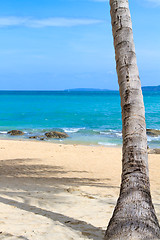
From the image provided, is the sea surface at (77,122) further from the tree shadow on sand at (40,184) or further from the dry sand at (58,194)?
the tree shadow on sand at (40,184)

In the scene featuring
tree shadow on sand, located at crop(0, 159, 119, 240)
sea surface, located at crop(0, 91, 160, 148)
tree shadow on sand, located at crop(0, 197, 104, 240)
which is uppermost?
sea surface, located at crop(0, 91, 160, 148)

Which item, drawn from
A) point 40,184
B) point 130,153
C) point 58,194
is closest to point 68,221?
point 130,153

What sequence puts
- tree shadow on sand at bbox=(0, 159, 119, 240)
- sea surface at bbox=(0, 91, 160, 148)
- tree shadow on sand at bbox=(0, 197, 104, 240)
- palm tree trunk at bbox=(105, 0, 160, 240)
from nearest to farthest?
palm tree trunk at bbox=(105, 0, 160, 240) < tree shadow on sand at bbox=(0, 197, 104, 240) < tree shadow on sand at bbox=(0, 159, 119, 240) < sea surface at bbox=(0, 91, 160, 148)

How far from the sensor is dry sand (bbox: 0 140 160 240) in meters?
3.98

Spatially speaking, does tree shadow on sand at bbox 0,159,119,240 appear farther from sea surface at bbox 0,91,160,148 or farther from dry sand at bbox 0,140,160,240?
sea surface at bbox 0,91,160,148

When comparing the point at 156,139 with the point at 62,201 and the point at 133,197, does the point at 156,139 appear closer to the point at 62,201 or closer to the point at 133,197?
the point at 62,201


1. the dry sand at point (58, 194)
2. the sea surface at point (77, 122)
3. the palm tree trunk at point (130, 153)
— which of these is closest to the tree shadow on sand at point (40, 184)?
the dry sand at point (58, 194)

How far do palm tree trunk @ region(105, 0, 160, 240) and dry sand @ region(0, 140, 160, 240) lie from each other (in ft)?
2.18

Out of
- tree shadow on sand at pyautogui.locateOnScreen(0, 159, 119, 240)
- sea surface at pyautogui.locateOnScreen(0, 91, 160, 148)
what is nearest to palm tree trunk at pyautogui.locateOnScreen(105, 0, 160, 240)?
tree shadow on sand at pyautogui.locateOnScreen(0, 159, 119, 240)

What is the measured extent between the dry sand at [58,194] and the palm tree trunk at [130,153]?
26.1 inches

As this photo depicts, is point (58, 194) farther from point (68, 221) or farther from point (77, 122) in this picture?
point (77, 122)

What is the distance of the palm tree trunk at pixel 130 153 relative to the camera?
3287mm

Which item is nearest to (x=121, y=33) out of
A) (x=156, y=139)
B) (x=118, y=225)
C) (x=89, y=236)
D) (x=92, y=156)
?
(x=118, y=225)

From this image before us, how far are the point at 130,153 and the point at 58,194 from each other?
3.09 m
